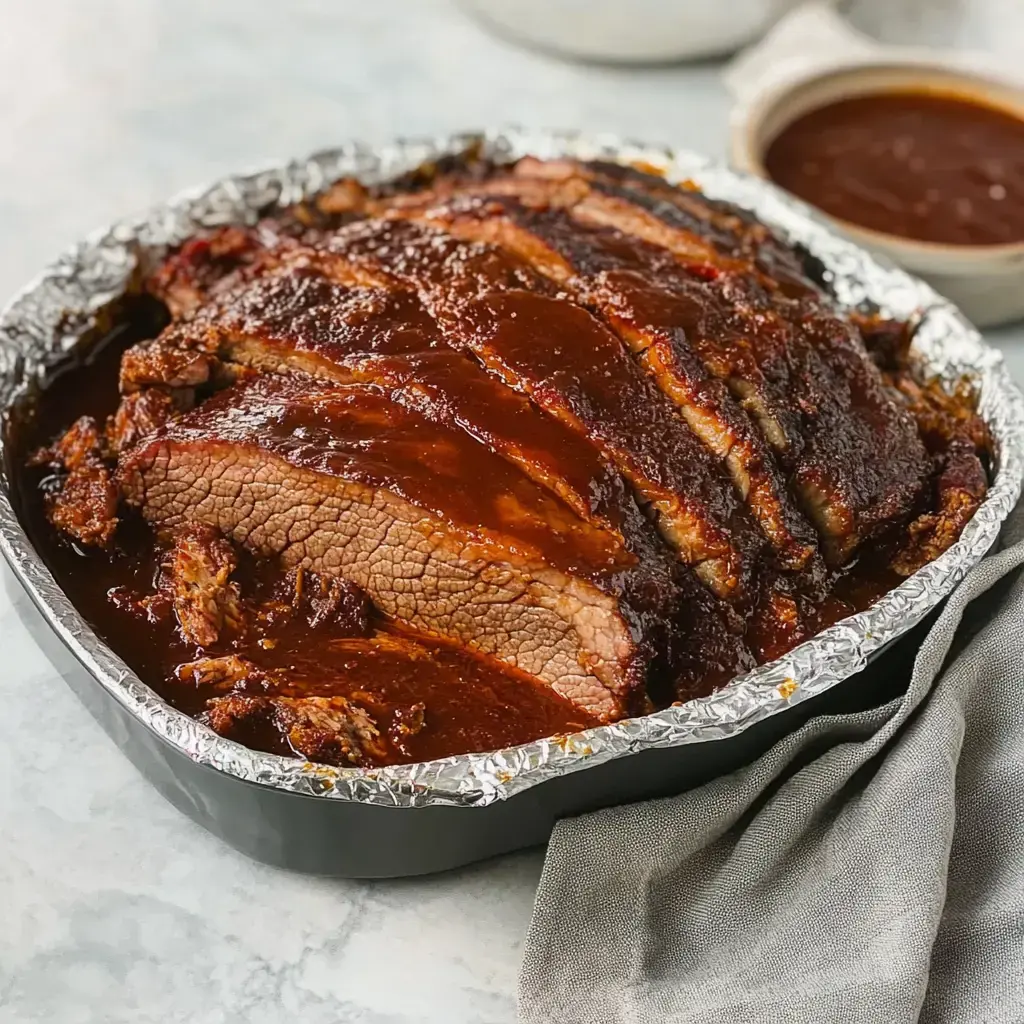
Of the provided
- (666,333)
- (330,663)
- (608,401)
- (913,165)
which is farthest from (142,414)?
(913,165)

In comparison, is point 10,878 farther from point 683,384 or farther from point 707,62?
point 707,62

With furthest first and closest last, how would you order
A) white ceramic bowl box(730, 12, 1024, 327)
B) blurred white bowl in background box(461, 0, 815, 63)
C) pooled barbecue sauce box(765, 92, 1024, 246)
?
1. blurred white bowl in background box(461, 0, 815, 63)
2. pooled barbecue sauce box(765, 92, 1024, 246)
3. white ceramic bowl box(730, 12, 1024, 327)

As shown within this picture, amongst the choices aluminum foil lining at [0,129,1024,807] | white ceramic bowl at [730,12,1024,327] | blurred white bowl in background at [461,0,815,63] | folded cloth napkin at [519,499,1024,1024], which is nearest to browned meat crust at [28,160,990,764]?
aluminum foil lining at [0,129,1024,807]

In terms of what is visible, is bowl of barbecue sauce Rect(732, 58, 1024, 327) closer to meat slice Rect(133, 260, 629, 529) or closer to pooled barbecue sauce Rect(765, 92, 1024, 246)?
pooled barbecue sauce Rect(765, 92, 1024, 246)

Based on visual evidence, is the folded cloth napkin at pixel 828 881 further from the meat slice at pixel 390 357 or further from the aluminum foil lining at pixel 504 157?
the meat slice at pixel 390 357

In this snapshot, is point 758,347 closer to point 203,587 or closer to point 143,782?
point 203,587
